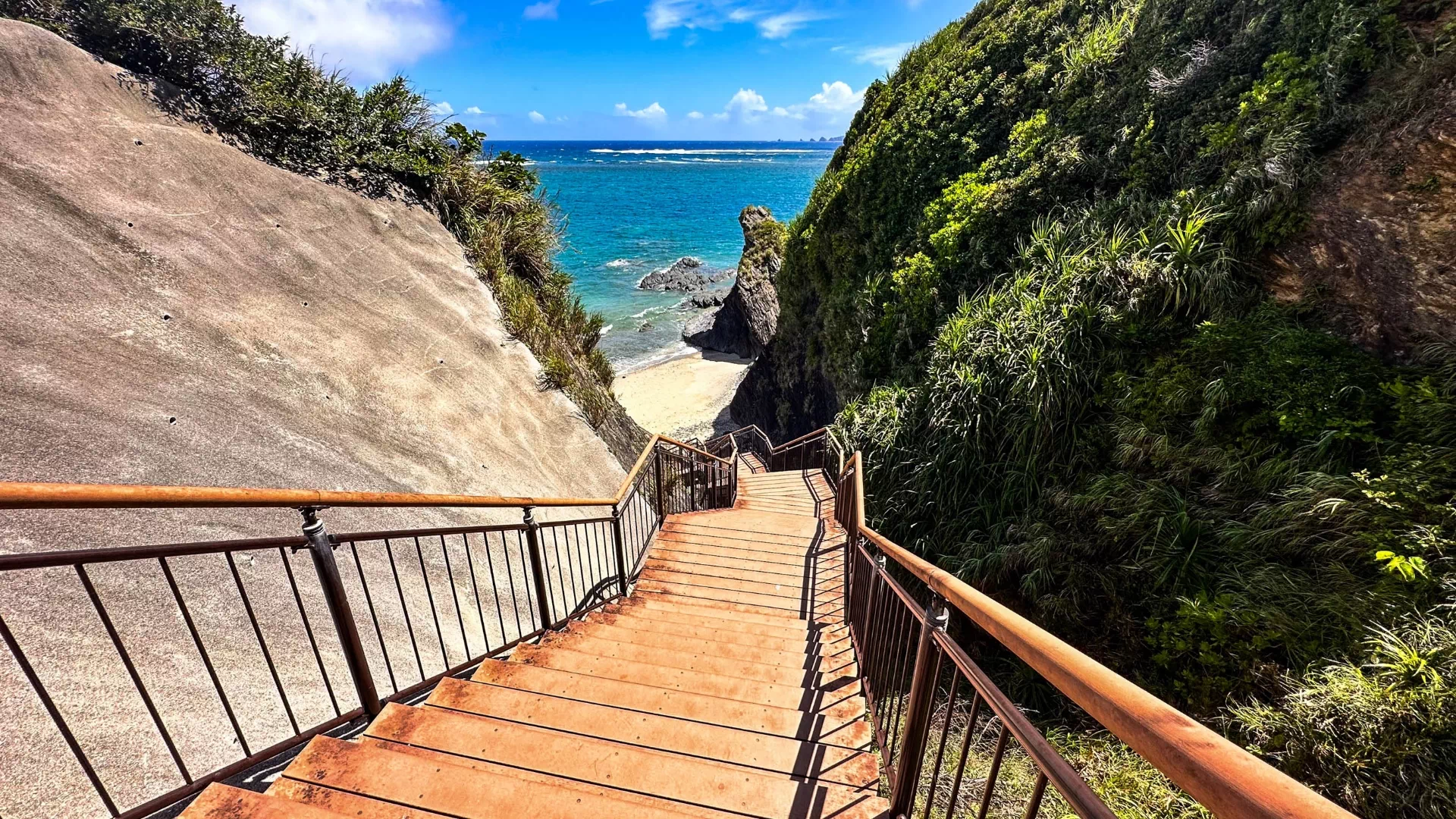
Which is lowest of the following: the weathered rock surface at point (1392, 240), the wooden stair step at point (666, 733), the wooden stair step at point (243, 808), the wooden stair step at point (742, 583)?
the wooden stair step at point (742, 583)

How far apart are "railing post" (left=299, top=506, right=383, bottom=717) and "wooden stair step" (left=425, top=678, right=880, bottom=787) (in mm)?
306

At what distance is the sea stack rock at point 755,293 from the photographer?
22.9 metres

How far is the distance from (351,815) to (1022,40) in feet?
41.2

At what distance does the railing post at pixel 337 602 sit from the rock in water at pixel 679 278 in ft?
126

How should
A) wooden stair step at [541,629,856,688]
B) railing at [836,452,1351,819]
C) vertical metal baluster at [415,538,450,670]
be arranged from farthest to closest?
1. wooden stair step at [541,629,856,688]
2. vertical metal baluster at [415,538,450,670]
3. railing at [836,452,1351,819]

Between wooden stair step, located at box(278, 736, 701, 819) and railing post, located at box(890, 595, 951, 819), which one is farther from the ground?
railing post, located at box(890, 595, 951, 819)

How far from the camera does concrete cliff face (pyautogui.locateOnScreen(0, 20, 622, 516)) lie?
4.07 m

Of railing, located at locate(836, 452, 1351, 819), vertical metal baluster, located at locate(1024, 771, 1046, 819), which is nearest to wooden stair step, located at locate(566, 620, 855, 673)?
railing, located at locate(836, 452, 1351, 819)

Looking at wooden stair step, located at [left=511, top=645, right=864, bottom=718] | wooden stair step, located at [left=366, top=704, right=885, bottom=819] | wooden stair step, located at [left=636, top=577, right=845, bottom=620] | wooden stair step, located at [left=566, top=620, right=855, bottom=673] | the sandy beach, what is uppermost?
wooden stair step, located at [left=366, top=704, right=885, bottom=819]

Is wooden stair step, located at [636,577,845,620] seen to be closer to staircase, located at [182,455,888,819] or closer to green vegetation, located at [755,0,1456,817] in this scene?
staircase, located at [182,455,888,819]

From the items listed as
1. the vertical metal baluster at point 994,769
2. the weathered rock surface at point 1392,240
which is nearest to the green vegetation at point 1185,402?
the weathered rock surface at point 1392,240

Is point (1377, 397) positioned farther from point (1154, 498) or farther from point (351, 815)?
point (351, 815)

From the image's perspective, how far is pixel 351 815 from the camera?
1899mm

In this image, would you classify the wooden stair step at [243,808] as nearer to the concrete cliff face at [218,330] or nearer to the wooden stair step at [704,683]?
the wooden stair step at [704,683]
